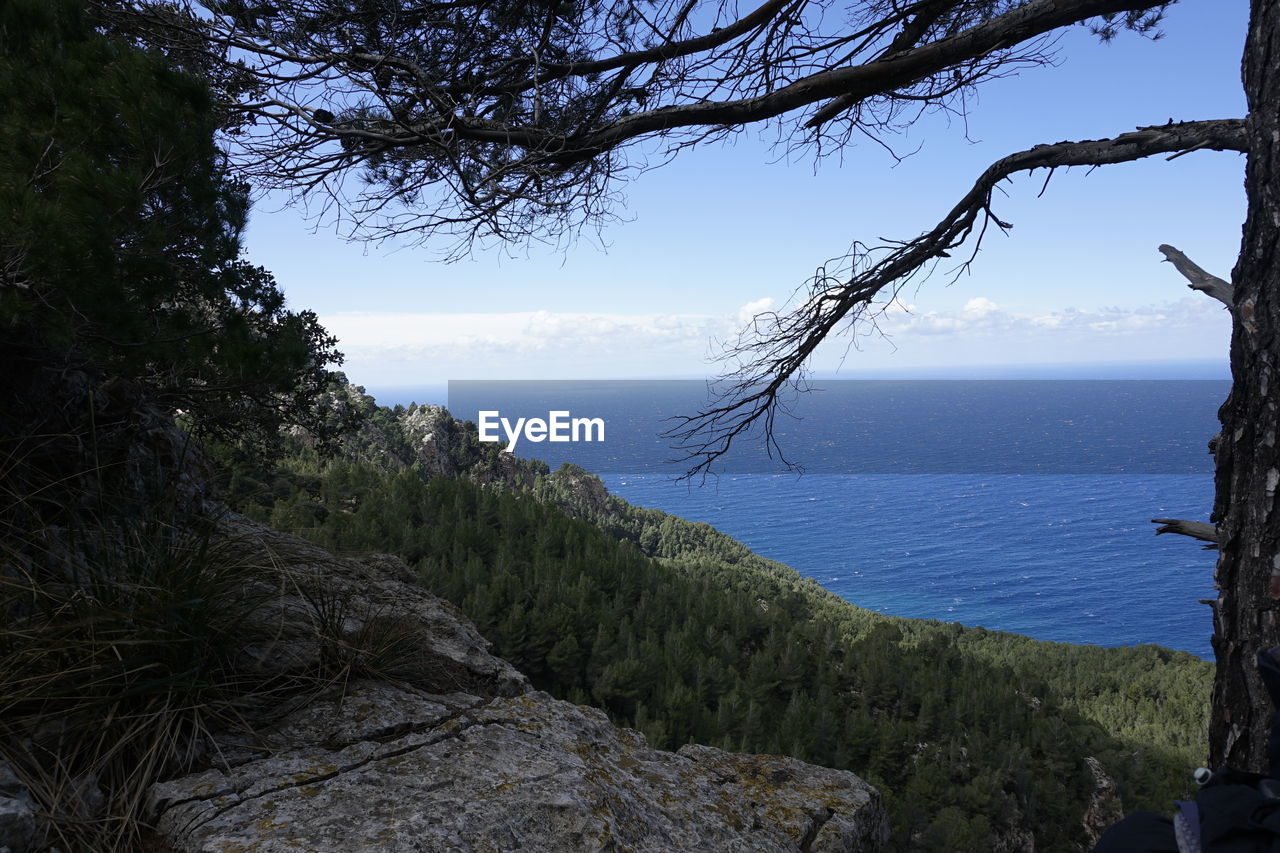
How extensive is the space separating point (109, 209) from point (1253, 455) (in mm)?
5326

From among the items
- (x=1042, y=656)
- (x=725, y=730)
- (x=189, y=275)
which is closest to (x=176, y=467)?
(x=189, y=275)

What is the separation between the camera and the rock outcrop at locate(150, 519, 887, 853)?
6.49ft

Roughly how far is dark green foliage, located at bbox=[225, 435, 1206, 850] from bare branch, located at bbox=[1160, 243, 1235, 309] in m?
3.70

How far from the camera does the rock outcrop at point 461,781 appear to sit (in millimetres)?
1978

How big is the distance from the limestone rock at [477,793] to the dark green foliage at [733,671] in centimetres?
152

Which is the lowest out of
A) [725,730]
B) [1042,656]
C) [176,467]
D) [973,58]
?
[1042,656]

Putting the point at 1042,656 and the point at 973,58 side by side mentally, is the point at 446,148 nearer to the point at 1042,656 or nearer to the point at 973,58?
the point at 973,58

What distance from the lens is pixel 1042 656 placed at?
17.8 m

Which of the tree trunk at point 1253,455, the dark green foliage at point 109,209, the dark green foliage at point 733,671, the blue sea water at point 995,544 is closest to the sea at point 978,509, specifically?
the blue sea water at point 995,544

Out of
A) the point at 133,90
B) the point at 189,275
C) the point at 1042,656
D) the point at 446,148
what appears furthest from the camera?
the point at 1042,656

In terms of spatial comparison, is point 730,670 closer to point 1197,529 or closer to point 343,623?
point 1197,529

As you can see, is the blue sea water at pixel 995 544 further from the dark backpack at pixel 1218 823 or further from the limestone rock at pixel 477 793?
the dark backpack at pixel 1218 823

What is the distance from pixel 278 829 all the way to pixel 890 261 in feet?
19.0

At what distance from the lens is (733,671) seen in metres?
6.09
